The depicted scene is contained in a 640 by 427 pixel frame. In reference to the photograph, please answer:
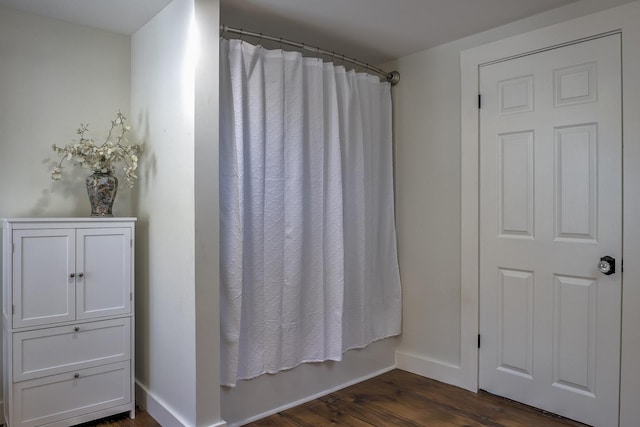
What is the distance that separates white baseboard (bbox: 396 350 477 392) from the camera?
2.76 m

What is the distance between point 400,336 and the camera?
312 centimetres

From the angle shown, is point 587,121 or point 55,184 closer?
point 587,121

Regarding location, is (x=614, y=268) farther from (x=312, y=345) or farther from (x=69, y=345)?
(x=69, y=345)

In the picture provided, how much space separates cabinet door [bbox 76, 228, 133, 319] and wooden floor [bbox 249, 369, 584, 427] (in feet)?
3.44

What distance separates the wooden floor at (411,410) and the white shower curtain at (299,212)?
28 cm

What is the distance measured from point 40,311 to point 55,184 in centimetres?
76

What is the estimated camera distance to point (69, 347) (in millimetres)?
2191

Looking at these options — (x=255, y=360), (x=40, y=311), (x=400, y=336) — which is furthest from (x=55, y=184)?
(x=400, y=336)

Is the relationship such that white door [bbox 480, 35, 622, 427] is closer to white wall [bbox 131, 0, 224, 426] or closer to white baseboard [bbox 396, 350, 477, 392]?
white baseboard [bbox 396, 350, 477, 392]

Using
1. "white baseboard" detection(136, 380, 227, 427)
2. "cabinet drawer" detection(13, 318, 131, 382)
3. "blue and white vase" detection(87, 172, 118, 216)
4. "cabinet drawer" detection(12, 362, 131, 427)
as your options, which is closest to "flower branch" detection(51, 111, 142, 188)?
"blue and white vase" detection(87, 172, 118, 216)

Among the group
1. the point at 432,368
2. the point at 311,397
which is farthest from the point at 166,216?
Result: the point at 432,368

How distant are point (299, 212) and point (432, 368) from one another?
1488mm

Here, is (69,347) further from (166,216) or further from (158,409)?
(166,216)

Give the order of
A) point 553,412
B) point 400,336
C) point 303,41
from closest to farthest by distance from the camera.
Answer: point 553,412
point 303,41
point 400,336
